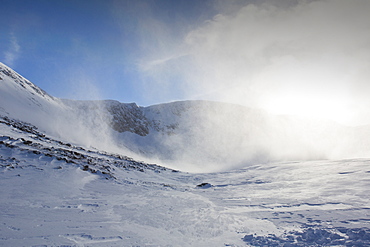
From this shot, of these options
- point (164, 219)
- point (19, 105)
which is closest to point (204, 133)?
point (19, 105)

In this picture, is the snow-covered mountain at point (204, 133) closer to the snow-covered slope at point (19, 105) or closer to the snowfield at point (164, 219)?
the snow-covered slope at point (19, 105)

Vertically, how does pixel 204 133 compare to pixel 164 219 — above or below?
above

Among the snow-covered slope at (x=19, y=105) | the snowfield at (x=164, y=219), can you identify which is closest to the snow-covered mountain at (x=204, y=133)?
the snow-covered slope at (x=19, y=105)

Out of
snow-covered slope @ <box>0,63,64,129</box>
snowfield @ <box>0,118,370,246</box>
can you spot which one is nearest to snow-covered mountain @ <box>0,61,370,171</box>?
snow-covered slope @ <box>0,63,64,129</box>

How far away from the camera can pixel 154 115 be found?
87938mm

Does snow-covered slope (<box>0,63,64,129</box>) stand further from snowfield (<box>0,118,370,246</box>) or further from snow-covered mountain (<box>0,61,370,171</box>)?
snowfield (<box>0,118,370,246</box>)

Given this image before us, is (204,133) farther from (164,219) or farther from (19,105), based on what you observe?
(164,219)

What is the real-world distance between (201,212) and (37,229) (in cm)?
501

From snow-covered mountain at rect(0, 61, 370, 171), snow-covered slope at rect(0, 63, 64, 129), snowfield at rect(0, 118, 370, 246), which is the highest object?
snow-covered mountain at rect(0, 61, 370, 171)

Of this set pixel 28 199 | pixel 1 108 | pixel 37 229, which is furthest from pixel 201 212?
pixel 1 108

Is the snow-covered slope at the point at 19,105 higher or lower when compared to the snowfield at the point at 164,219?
higher

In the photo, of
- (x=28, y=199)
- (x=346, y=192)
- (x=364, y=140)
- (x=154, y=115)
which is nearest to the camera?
(x=28, y=199)

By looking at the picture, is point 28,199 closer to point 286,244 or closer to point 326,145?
point 286,244

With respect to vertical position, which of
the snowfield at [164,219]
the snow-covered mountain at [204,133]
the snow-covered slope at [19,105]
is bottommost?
the snowfield at [164,219]
